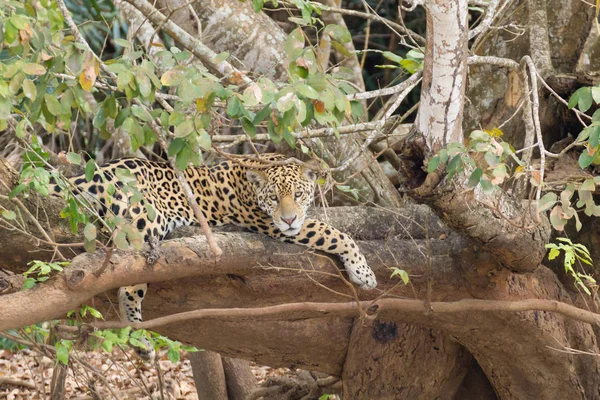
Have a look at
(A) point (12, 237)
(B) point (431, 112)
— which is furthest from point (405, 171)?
(A) point (12, 237)

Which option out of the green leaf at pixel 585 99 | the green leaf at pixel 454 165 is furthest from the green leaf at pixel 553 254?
the green leaf at pixel 454 165

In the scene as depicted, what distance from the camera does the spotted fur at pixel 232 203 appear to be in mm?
5078

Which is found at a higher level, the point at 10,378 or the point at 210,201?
the point at 210,201

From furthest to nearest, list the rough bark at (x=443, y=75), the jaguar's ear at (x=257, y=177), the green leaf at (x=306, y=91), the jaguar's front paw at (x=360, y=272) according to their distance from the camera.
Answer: the jaguar's ear at (x=257, y=177) < the jaguar's front paw at (x=360, y=272) < the rough bark at (x=443, y=75) < the green leaf at (x=306, y=91)

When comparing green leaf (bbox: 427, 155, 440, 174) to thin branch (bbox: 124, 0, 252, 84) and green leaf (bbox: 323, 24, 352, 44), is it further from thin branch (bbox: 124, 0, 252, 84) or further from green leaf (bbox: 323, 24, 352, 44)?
thin branch (bbox: 124, 0, 252, 84)

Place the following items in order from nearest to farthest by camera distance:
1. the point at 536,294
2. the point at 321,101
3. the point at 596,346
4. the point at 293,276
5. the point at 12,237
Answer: the point at 321,101 < the point at 12,237 < the point at 293,276 < the point at 536,294 < the point at 596,346

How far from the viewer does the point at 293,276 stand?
5.29m

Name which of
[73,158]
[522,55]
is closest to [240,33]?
[522,55]

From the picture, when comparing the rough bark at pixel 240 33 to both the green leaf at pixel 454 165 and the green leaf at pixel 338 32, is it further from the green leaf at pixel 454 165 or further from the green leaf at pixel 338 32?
the green leaf at pixel 454 165

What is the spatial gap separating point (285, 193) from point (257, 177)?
24cm

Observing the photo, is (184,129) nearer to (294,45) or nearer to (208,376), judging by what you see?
(294,45)

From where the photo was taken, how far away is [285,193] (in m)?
5.50

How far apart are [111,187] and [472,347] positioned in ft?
9.84

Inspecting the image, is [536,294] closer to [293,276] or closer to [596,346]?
[596,346]
